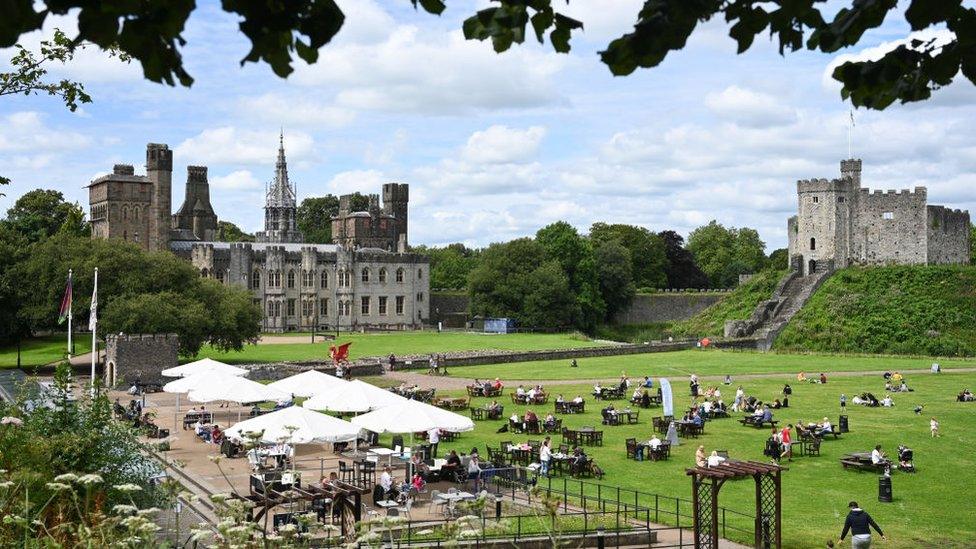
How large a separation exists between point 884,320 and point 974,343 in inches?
244

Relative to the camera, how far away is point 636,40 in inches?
190

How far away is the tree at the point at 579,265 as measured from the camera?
99062 millimetres

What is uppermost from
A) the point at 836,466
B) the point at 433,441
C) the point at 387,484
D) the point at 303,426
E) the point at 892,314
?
the point at 892,314

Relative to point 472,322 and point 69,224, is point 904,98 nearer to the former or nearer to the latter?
point 69,224

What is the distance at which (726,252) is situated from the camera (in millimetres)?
141125

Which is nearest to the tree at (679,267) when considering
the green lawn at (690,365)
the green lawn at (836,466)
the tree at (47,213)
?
the green lawn at (690,365)

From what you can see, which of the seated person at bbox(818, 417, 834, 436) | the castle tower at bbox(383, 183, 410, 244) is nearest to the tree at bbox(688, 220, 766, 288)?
the castle tower at bbox(383, 183, 410, 244)

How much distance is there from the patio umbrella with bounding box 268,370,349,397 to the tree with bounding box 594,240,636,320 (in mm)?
72389

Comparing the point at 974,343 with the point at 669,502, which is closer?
the point at 669,502

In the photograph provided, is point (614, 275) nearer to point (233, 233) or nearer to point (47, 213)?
point (47, 213)

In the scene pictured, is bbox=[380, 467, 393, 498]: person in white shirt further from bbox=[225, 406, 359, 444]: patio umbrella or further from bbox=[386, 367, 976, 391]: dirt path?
bbox=[386, 367, 976, 391]: dirt path

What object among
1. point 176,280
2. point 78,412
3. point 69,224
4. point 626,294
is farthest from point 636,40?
point 626,294

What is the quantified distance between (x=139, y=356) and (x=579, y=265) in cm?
5943

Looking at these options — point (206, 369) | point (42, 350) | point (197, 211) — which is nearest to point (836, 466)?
point (206, 369)
